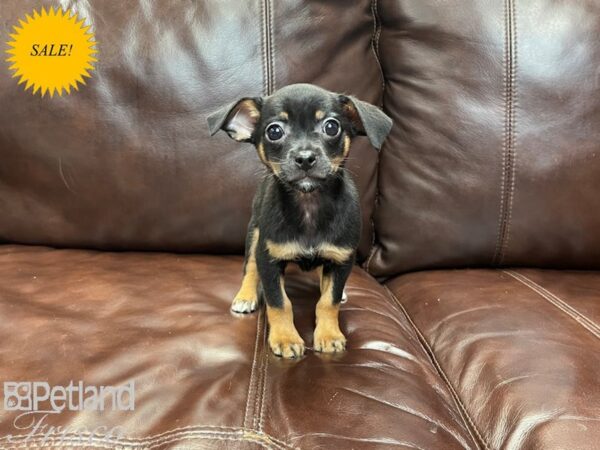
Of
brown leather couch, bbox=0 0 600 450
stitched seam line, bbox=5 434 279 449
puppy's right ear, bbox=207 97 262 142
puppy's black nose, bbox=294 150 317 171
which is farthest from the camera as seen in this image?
brown leather couch, bbox=0 0 600 450

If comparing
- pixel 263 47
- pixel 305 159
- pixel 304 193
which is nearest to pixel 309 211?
pixel 304 193

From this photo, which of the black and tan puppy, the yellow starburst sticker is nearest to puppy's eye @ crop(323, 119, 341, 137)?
the black and tan puppy

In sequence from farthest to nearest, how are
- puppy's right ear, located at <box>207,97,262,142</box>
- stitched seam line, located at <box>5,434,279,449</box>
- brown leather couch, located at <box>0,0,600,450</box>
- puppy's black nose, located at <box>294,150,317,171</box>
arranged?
brown leather couch, located at <box>0,0,600,450</box>, puppy's right ear, located at <box>207,97,262,142</box>, puppy's black nose, located at <box>294,150,317,171</box>, stitched seam line, located at <box>5,434,279,449</box>

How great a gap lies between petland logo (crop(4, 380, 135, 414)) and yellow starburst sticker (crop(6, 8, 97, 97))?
991 mm

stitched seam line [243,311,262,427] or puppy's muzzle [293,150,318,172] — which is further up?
puppy's muzzle [293,150,318,172]

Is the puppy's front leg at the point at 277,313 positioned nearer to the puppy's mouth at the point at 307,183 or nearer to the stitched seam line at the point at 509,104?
the puppy's mouth at the point at 307,183

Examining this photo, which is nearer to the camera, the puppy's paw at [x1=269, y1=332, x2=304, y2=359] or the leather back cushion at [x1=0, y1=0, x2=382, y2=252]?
the puppy's paw at [x1=269, y1=332, x2=304, y2=359]

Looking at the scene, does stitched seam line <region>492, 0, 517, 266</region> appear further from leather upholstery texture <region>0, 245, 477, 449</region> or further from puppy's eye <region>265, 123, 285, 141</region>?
puppy's eye <region>265, 123, 285, 141</region>

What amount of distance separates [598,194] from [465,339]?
2.41 feet

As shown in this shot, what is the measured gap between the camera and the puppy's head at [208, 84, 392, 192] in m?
1.15

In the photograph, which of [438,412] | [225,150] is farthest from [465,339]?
[225,150]

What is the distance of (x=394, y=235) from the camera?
1716 mm

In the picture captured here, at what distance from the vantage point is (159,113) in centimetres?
164

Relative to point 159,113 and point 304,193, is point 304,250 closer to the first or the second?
point 304,193
